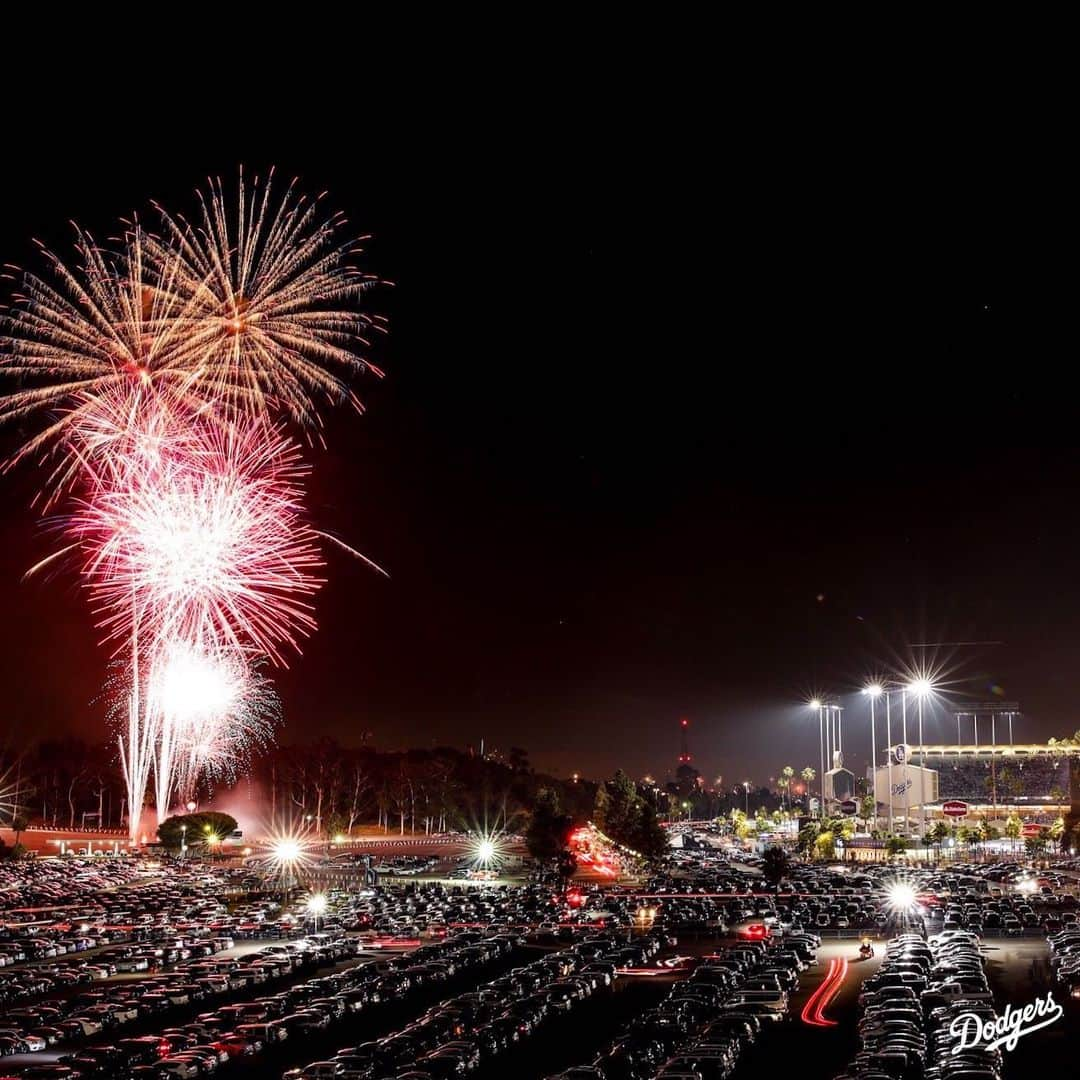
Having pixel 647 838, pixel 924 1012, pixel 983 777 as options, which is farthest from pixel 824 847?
pixel 983 777

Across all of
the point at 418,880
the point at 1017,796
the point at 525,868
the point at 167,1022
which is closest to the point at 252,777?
the point at 525,868

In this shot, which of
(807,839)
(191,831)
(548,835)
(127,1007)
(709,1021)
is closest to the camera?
(709,1021)

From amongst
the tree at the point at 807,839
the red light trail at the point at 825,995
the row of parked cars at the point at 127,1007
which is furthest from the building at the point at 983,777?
the row of parked cars at the point at 127,1007

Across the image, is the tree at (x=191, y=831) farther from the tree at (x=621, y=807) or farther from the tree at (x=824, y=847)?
the tree at (x=824, y=847)

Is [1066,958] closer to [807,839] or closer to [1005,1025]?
[1005,1025]

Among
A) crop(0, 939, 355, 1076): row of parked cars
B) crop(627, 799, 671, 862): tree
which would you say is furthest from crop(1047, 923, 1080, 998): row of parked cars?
crop(627, 799, 671, 862): tree

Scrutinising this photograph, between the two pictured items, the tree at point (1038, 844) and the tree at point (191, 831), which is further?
the tree at point (1038, 844)
